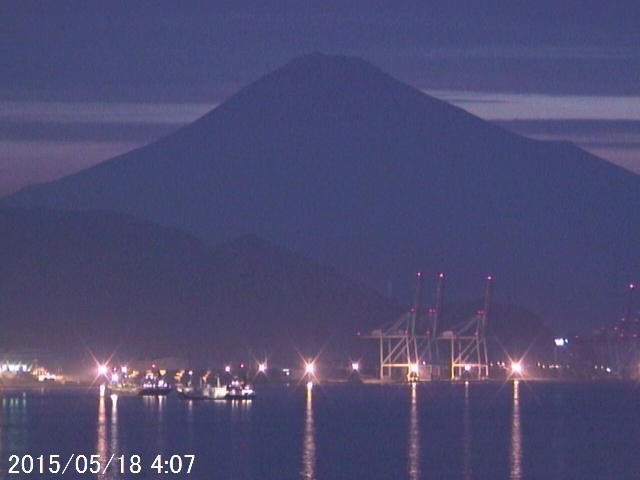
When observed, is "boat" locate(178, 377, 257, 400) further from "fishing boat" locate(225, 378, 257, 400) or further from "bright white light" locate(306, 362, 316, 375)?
"bright white light" locate(306, 362, 316, 375)

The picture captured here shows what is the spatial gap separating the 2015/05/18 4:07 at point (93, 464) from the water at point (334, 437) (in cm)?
22

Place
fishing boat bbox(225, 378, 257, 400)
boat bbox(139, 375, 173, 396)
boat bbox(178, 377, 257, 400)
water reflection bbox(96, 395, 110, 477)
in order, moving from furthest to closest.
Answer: boat bbox(139, 375, 173, 396) → boat bbox(178, 377, 257, 400) → fishing boat bbox(225, 378, 257, 400) → water reflection bbox(96, 395, 110, 477)

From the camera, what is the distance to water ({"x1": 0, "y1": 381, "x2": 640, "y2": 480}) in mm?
52969

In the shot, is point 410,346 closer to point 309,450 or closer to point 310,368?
point 310,368

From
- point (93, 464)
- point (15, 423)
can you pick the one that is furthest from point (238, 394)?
point (93, 464)

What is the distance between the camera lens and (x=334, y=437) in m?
65.7

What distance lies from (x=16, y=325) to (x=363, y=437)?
101541mm

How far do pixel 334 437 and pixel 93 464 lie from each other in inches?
577

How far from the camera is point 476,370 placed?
547 feet

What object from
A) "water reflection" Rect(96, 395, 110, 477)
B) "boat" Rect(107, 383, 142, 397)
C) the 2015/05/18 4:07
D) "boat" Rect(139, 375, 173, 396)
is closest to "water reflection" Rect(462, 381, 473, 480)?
the 2015/05/18 4:07

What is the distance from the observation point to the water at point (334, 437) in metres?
53.0

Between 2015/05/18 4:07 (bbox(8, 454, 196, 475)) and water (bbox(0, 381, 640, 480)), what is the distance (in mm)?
221

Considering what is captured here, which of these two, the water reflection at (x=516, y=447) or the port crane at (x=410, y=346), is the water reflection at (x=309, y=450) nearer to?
the water reflection at (x=516, y=447)

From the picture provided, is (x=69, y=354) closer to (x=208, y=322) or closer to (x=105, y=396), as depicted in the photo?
(x=208, y=322)
